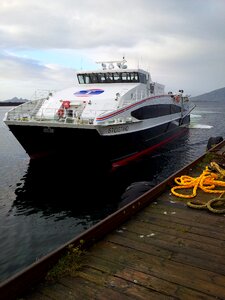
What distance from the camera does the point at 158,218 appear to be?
651cm

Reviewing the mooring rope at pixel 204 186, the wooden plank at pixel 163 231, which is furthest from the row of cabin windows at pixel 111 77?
the wooden plank at pixel 163 231

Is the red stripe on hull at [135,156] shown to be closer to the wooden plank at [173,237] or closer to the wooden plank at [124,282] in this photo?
the wooden plank at [173,237]

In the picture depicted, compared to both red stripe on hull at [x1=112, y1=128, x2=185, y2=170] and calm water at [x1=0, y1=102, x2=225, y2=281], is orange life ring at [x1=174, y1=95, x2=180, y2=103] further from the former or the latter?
calm water at [x1=0, y1=102, x2=225, y2=281]

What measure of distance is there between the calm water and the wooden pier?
3.62m

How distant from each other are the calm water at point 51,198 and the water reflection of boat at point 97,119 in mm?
1093

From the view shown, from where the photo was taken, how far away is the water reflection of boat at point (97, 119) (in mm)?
15883

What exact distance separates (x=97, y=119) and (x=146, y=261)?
36.4 ft

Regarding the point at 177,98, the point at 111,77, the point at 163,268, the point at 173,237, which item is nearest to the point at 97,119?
the point at 111,77

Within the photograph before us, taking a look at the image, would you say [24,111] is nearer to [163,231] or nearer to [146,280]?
[163,231]

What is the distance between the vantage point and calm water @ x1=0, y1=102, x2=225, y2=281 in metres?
9.02

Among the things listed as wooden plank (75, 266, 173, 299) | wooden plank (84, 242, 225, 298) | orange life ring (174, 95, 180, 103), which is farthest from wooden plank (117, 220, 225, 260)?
orange life ring (174, 95, 180, 103)

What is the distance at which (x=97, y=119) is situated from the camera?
600 inches

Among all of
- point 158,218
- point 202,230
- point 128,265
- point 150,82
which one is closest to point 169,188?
point 158,218

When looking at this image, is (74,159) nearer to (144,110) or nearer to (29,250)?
(144,110)
